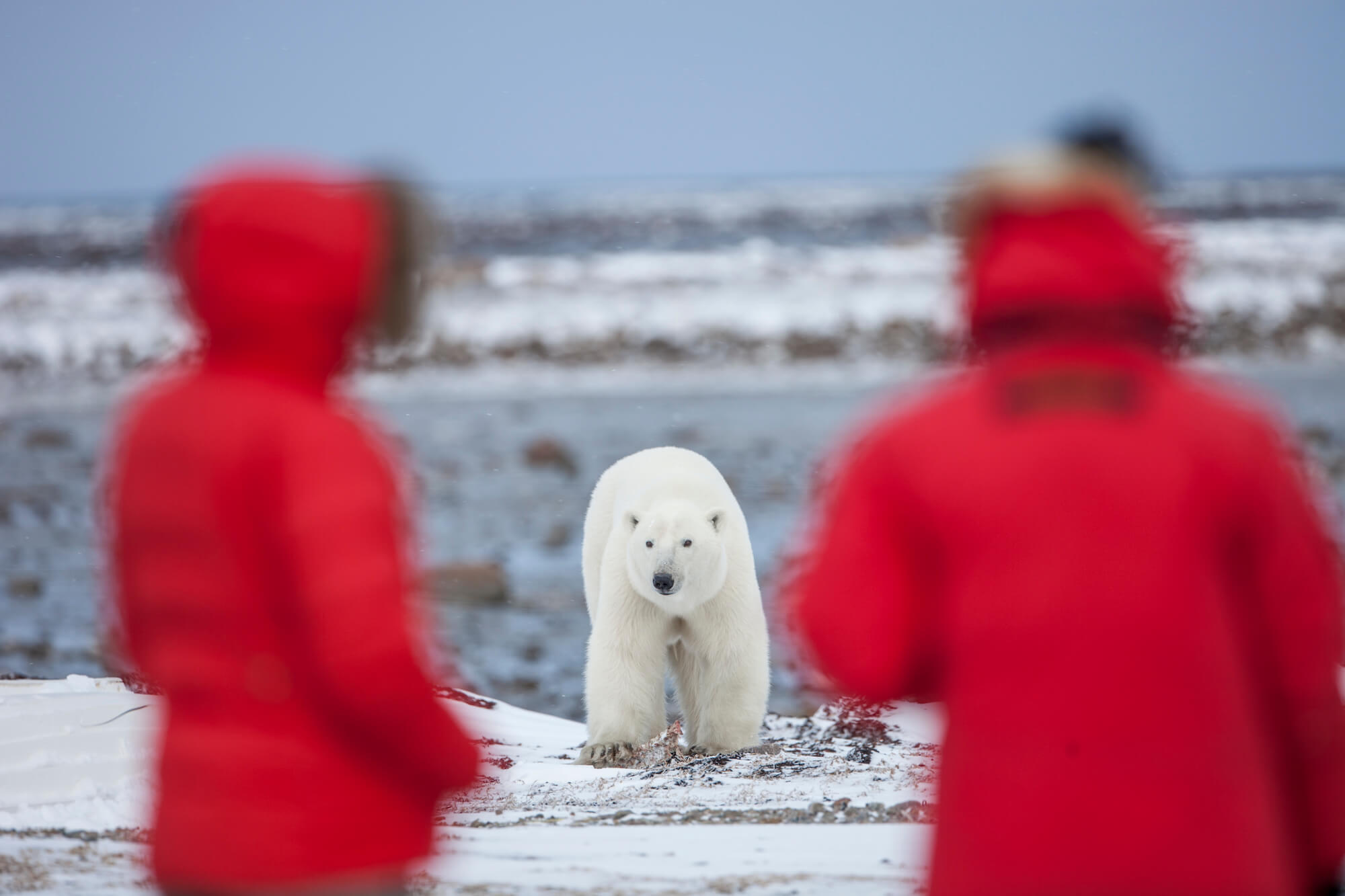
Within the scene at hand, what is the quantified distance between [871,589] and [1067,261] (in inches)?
17.0

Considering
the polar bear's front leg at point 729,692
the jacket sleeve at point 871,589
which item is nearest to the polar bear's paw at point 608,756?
the polar bear's front leg at point 729,692

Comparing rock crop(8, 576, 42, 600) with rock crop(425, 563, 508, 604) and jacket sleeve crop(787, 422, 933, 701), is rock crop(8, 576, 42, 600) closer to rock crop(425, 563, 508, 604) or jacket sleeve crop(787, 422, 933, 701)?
rock crop(425, 563, 508, 604)

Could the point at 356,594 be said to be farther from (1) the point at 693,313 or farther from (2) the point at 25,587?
(1) the point at 693,313

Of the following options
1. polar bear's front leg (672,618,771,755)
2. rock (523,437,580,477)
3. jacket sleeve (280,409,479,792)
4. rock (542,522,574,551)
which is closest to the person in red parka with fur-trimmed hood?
jacket sleeve (280,409,479,792)

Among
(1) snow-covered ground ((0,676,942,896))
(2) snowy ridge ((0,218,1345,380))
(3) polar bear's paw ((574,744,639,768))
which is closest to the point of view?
(1) snow-covered ground ((0,676,942,896))

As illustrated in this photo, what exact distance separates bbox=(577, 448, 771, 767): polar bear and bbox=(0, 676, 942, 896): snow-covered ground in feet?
0.56

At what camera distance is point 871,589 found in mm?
1575

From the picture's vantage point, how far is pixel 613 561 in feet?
17.5

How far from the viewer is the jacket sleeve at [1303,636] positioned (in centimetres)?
148

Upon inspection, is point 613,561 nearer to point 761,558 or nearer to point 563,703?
point 563,703

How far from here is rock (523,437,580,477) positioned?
40.1ft

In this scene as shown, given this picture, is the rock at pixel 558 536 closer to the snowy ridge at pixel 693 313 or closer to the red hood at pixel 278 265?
the red hood at pixel 278 265

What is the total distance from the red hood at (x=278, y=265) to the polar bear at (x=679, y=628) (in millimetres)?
3342

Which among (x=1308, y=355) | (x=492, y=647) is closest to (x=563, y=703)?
(x=492, y=647)
